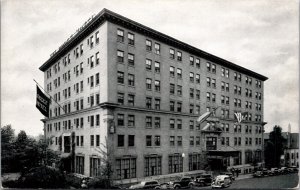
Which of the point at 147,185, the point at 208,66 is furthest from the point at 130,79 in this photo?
the point at 147,185

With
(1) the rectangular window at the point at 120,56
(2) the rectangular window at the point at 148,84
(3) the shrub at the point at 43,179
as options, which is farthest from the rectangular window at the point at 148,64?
(3) the shrub at the point at 43,179

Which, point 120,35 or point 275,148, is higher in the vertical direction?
point 120,35

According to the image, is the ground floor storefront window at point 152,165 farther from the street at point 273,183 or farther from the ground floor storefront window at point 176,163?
the street at point 273,183

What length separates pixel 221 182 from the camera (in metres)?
15.5

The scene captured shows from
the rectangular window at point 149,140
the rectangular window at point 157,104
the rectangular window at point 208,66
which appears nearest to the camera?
the rectangular window at point 208,66

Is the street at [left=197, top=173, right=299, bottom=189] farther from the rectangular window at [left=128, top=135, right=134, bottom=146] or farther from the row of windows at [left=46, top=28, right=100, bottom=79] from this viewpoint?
the row of windows at [left=46, top=28, right=100, bottom=79]

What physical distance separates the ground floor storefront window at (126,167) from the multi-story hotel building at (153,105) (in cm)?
7

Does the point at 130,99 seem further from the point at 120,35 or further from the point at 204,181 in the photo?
the point at 204,181

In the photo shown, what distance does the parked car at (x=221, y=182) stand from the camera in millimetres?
15125

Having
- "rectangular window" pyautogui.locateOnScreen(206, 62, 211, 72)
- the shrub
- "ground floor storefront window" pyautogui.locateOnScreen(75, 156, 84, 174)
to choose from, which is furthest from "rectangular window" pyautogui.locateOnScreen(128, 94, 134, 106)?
the shrub

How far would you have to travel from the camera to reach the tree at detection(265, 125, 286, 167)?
588 inches

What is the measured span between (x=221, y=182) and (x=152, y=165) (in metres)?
7.07

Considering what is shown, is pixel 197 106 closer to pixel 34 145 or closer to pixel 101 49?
pixel 101 49

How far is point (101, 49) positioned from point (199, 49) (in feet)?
27.0
